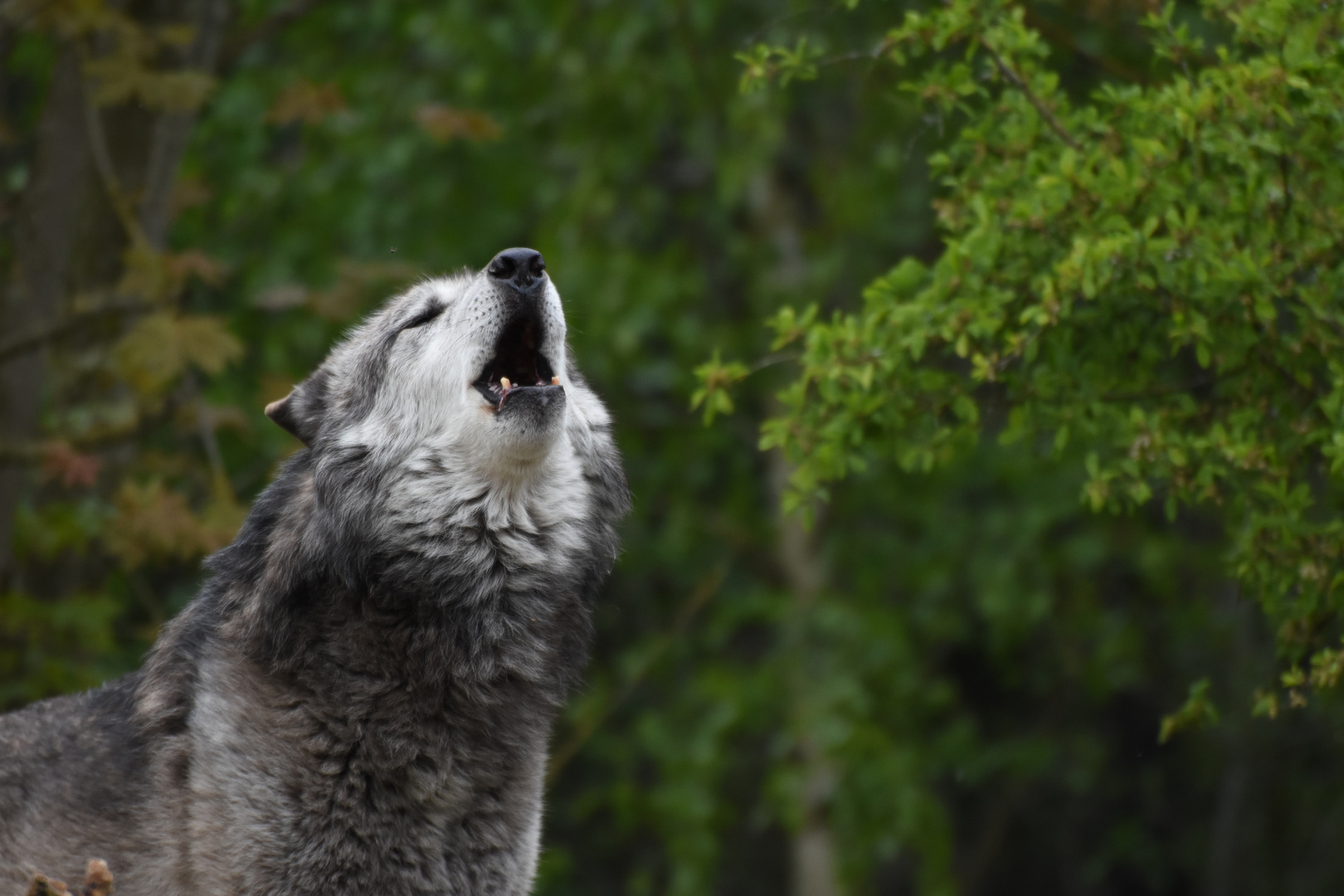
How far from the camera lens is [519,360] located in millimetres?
4250

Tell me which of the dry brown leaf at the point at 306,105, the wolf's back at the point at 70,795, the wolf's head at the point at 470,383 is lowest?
the wolf's back at the point at 70,795

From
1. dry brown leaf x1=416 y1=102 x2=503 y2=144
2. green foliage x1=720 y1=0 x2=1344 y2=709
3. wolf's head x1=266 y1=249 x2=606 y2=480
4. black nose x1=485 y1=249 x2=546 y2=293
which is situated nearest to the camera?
green foliage x1=720 y1=0 x2=1344 y2=709

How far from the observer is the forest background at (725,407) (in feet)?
19.0

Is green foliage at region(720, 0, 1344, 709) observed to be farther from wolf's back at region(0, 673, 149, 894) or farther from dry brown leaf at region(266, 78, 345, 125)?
dry brown leaf at region(266, 78, 345, 125)

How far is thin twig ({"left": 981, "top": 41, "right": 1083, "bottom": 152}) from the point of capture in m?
4.28

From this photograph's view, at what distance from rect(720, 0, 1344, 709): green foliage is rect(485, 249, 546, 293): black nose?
78 cm

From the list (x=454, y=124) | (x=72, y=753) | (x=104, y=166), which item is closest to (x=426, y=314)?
(x=72, y=753)

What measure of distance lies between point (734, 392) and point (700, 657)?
2086mm

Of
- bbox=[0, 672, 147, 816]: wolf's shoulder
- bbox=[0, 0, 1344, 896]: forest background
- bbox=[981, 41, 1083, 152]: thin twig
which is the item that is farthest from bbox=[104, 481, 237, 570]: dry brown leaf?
bbox=[981, 41, 1083, 152]: thin twig

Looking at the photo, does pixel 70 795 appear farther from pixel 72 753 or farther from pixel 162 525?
pixel 162 525

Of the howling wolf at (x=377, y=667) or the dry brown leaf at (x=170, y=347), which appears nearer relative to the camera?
the howling wolf at (x=377, y=667)

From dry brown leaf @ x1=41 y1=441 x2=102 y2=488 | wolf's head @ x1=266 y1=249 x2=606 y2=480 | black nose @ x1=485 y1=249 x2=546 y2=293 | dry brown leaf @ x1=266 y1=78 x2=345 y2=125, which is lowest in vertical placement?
wolf's head @ x1=266 y1=249 x2=606 y2=480

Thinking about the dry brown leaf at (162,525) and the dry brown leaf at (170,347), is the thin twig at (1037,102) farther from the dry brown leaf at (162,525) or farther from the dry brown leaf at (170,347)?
the dry brown leaf at (162,525)

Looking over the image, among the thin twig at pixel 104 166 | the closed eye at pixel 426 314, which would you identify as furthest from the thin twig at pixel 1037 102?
the thin twig at pixel 104 166
